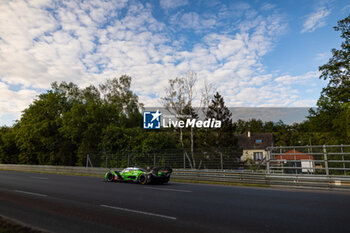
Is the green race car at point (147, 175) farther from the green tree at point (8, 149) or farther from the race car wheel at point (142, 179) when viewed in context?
the green tree at point (8, 149)

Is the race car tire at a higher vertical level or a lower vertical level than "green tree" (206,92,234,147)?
lower

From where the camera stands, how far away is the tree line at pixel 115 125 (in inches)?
1065

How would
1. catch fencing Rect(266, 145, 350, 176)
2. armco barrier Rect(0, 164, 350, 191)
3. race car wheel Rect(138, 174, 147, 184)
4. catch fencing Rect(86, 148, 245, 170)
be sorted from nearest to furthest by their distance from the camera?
armco barrier Rect(0, 164, 350, 191)
catch fencing Rect(266, 145, 350, 176)
race car wheel Rect(138, 174, 147, 184)
catch fencing Rect(86, 148, 245, 170)

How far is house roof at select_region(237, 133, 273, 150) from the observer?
198 ft

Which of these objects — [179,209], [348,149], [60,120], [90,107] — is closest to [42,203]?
[179,209]

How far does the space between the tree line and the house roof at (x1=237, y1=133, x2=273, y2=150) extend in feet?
65.6

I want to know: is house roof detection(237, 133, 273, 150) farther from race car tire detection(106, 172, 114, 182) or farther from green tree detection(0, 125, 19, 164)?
green tree detection(0, 125, 19, 164)

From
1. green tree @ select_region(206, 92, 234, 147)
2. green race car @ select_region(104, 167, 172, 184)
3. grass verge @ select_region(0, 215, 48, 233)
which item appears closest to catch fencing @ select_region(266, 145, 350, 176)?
green race car @ select_region(104, 167, 172, 184)

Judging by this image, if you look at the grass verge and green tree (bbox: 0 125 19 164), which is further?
green tree (bbox: 0 125 19 164)

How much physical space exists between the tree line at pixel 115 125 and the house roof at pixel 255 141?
19980 mm

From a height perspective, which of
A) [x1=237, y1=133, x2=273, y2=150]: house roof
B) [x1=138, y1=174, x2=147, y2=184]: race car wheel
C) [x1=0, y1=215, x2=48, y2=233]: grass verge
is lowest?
[x1=0, y1=215, x2=48, y2=233]: grass verge

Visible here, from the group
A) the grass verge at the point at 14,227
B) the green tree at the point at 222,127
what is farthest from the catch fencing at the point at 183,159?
the green tree at the point at 222,127

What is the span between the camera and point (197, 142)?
133 ft

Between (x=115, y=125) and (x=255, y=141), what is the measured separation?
1661 inches
